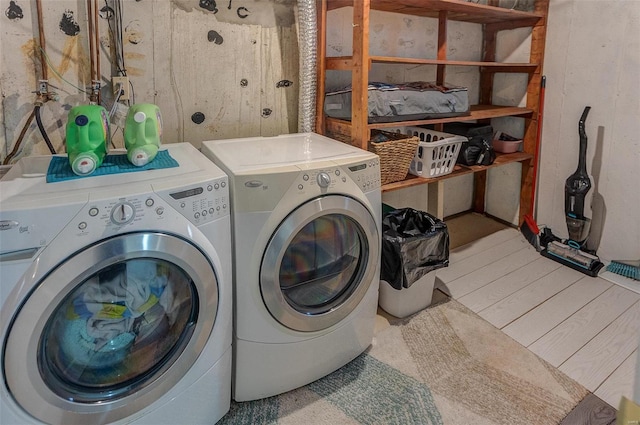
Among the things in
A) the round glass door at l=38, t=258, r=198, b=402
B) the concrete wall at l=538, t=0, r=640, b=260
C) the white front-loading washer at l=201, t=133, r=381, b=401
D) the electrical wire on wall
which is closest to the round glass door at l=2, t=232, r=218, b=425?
the round glass door at l=38, t=258, r=198, b=402

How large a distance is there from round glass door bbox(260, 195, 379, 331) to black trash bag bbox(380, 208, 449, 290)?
0.89ft

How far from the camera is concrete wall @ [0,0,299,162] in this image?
5.26 ft

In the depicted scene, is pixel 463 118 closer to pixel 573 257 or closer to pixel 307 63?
pixel 307 63

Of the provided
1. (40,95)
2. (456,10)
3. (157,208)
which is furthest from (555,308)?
(40,95)

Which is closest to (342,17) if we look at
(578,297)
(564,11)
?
(564,11)

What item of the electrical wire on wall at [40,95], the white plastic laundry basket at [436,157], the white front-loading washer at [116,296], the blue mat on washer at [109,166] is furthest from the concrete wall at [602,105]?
the electrical wire on wall at [40,95]

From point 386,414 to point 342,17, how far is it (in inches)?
78.7

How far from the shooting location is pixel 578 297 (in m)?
2.29

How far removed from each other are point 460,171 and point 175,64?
1.70 meters

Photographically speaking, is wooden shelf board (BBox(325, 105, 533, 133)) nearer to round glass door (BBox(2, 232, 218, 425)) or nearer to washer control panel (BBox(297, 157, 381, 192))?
washer control panel (BBox(297, 157, 381, 192))

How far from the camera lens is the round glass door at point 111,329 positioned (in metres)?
1.01

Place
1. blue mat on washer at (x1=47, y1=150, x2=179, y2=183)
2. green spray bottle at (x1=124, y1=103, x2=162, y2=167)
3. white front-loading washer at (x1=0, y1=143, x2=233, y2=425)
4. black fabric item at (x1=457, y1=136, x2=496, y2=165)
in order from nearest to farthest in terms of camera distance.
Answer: white front-loading washer at (x1=0, y1=143, x2=233, y2=425) < blue mat on washer at (x1=47, y1=150, x2=179, y2=183) < green spray bottle at (x1=124, y1=103, x2=162, y2=167) < black fabric item at (x1=457, y1=136, x2=496, y2=165)

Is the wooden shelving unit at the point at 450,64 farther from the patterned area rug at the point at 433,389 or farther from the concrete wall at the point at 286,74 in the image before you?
the patterned area rug at the point at 433,389

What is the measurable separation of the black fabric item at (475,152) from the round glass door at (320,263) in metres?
1.22
